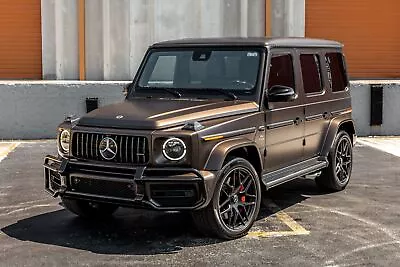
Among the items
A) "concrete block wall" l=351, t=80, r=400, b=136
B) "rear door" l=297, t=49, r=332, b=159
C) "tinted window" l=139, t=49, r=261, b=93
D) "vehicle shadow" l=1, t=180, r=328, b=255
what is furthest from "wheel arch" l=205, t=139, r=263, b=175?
"concrete block wall" l=351, t=80, r=400, b=136

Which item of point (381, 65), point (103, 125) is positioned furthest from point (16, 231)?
point (381, 65)

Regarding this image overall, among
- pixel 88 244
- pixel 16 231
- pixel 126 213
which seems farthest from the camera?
pixel 126 213

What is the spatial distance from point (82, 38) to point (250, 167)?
868cm

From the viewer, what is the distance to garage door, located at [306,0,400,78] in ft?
51.8

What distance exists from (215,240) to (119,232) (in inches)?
40.6

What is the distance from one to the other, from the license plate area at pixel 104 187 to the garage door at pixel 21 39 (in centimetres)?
953

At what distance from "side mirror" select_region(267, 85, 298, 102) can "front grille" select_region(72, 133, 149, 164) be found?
1617mm

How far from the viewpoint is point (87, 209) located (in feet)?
21.6

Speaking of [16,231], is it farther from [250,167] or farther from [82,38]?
[82,38]

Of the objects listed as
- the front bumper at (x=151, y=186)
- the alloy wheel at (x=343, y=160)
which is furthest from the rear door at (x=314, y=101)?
the front bumper at (x=151, y=186)

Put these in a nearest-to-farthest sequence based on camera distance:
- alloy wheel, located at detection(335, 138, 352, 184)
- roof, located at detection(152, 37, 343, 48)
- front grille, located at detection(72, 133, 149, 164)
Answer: front grille, located at detection(72, 133, 149, 164) < roof, located at detection(152, 37, 343, 48) < alloy wheel, located at detection(335, 138, 352, 184)

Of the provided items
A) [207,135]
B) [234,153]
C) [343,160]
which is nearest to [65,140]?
[207,135]

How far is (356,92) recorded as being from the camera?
1357cm

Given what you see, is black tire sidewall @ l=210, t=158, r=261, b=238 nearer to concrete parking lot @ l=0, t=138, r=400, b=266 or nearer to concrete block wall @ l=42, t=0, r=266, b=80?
concrete parking lot @ l=0, t=138, r=400, b=266
